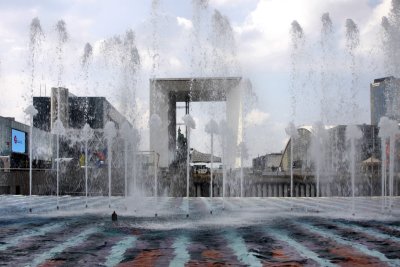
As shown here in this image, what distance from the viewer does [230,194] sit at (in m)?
33.4

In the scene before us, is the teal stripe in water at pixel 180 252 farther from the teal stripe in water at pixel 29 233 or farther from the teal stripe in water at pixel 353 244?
the teal stripe in water at pixel 29 233

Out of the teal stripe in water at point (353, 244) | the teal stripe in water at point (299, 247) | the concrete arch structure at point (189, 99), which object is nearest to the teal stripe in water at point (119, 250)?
the teal stripe in water at point (299, 247)

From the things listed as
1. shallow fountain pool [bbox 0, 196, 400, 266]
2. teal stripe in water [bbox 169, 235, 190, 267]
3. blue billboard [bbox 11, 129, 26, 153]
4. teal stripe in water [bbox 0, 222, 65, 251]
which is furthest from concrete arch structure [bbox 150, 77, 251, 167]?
teal stripe in water [bbox 169, 235, 190, 267]

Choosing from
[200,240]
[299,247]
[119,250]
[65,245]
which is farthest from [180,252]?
[65,245]

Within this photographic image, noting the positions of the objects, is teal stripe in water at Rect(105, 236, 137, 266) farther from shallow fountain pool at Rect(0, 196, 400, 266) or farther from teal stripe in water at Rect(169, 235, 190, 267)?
teal stripe in water at Rect(169, 235, 190, 267)

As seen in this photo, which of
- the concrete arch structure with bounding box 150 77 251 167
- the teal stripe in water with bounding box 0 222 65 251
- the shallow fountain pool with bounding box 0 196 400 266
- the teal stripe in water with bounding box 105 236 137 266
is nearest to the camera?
the teal stripe in water with bounding box 105 236 137 266

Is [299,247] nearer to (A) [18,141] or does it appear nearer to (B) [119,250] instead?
(B) [119,250]

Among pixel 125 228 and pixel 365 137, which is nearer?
pixel 125 228

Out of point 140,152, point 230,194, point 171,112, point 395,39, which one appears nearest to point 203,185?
point 230,194

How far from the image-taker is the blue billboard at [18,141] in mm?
47031

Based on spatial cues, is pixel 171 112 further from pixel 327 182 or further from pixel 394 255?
pixel 394 255

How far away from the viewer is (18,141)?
48781 mm

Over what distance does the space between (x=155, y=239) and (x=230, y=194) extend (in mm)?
24512

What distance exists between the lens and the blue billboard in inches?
1852
